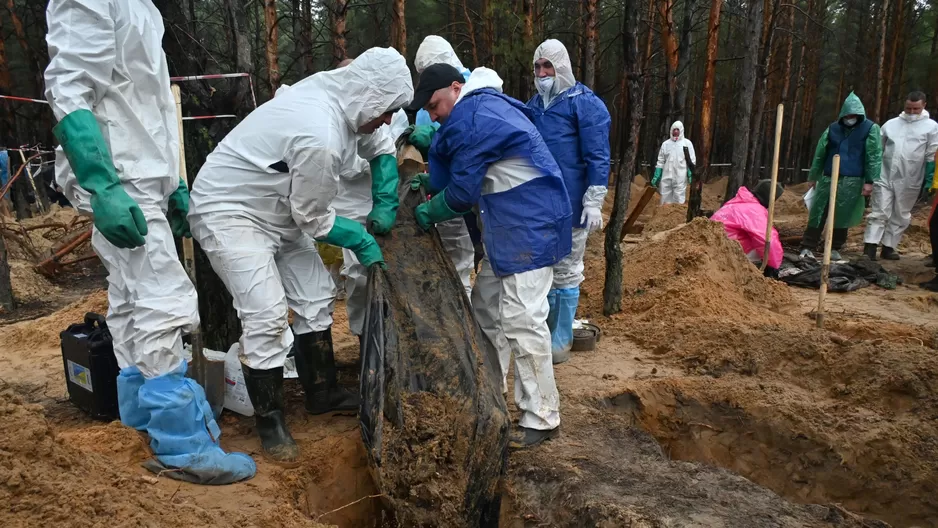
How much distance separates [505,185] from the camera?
9.77 ft

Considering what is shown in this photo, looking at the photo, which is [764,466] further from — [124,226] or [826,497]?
[124,226]

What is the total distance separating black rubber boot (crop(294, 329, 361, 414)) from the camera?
3.25 meters

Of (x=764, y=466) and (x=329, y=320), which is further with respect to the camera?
(x=764, y=466)

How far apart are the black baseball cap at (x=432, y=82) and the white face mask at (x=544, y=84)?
122 cm

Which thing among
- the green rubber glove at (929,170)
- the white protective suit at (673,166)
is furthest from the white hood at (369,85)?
the white protective suit at (673,166)

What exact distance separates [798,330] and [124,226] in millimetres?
4484

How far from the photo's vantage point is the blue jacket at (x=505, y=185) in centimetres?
287

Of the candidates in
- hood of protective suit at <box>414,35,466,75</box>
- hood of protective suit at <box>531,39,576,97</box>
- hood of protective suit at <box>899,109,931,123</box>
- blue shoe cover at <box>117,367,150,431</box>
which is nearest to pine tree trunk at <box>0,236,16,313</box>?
blue shoe cover at <box>117,367,150,431</box>

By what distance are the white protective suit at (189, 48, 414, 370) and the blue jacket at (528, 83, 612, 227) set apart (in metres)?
1.42

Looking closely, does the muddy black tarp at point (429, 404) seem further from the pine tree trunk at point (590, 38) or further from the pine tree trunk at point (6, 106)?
the pine tree trunk at point (6, 106)

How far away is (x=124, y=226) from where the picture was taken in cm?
228

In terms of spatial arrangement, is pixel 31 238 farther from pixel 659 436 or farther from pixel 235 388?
pixel 659 436

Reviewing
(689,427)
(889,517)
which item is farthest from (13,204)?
(889,517)

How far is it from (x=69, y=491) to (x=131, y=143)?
135cm
